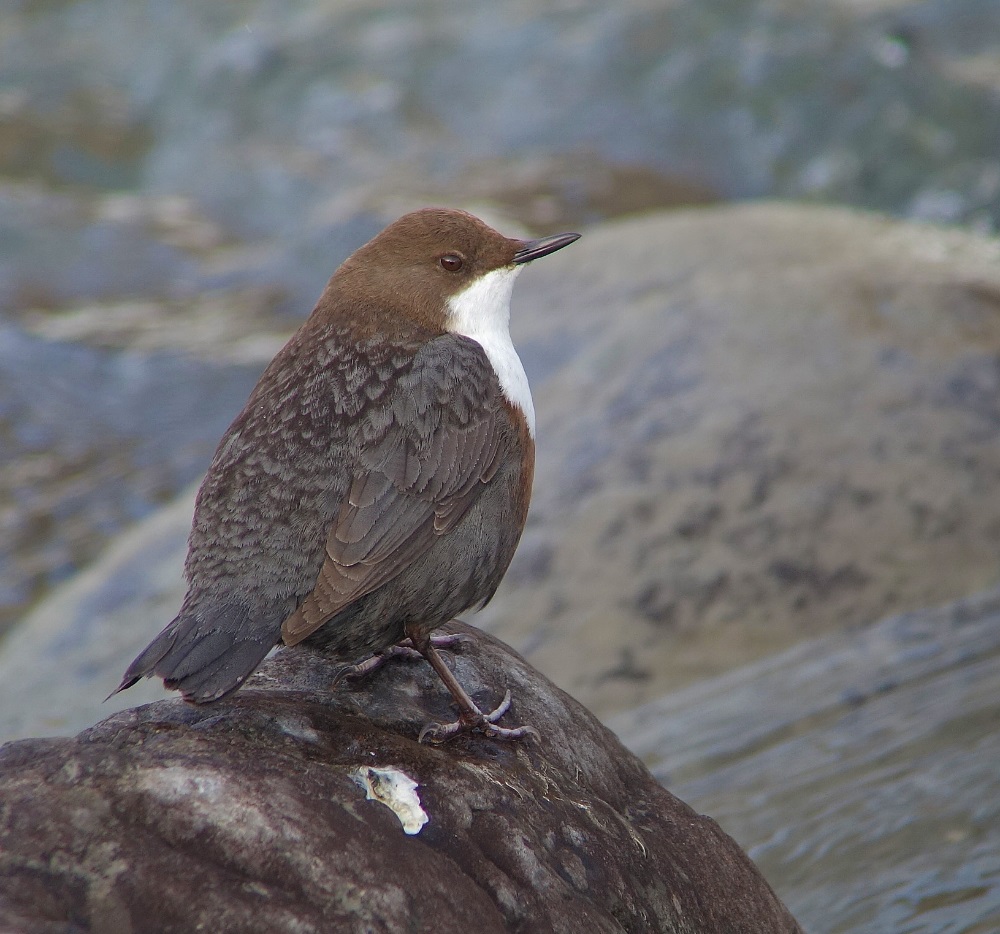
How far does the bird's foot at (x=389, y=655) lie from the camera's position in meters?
3.05

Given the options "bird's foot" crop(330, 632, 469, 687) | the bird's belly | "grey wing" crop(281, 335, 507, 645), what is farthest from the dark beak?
"bird's foot" crop(330, 632, 469, 687)

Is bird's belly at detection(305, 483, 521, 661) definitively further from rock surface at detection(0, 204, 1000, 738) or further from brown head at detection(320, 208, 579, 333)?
rock surface at detection(0, 204, 1000, 738)

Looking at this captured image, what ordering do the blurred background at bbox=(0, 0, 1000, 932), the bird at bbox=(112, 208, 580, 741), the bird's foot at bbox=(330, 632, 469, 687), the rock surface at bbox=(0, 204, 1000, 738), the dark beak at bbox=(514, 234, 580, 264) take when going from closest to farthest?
the bird at bbox=(112, 208, 580, 741)
the bird's foot at bbox=(330, 632, 469, 687)
the dark beak at bbox=(514, 234, 580, 264)
the blurred background at bbox=(0, 0, 1000, 932)
the rock surface at bbox=(0, 204, 1000, 738)

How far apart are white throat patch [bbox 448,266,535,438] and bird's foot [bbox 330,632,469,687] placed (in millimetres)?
518

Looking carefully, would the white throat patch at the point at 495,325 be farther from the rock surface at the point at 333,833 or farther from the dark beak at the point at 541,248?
the rock surface at the point at 333,833

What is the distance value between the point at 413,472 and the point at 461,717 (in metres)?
0.52

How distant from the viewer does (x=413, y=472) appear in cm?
306

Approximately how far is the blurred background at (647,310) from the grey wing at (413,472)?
1.54m

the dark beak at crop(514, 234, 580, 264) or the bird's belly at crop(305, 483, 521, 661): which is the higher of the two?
the dark beak at crop(514, 234, 580, 264)

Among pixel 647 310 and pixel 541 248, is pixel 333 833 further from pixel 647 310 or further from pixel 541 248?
pixel 647 310

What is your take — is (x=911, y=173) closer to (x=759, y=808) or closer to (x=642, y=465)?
(x=642, y=465)

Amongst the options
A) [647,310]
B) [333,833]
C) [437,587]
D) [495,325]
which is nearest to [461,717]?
[437,587]

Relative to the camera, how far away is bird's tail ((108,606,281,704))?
2.51 meters

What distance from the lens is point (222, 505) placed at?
2.95m
